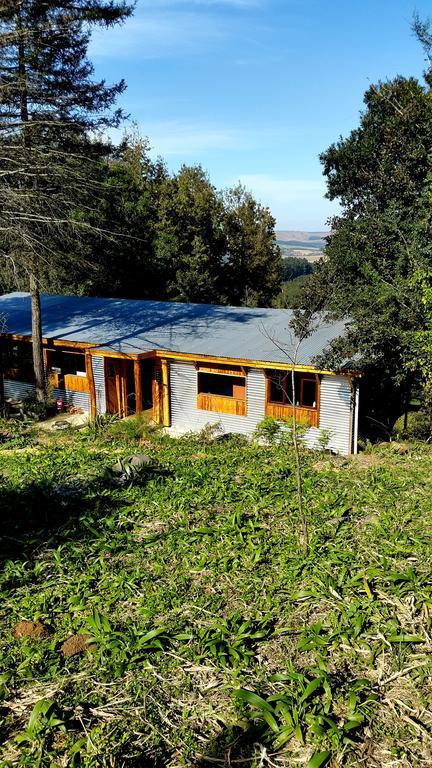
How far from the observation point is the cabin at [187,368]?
14492mm

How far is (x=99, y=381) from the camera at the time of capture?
18172 millimetres

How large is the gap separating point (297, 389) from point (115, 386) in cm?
630

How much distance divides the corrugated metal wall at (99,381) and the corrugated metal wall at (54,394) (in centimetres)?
73

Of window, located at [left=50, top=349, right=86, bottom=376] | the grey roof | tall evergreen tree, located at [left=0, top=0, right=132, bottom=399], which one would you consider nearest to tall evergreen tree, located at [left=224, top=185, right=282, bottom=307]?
the grey roof

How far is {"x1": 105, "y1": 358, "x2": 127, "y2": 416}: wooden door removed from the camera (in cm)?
1812

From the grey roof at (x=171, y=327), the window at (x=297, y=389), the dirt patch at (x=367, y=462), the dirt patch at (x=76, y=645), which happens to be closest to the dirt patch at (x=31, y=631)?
the dirt patch at (x=76, y=645)

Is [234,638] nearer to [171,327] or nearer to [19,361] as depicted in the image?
[171,327]

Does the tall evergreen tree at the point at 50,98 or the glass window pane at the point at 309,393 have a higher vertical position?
the tall evergreen tree at the point at 50,98

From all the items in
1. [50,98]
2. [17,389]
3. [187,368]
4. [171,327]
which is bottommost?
[17,389]

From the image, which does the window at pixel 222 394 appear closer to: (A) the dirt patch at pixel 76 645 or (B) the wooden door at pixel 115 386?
(B) the wooden door at pixel 115 386

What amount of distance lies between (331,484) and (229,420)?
27.0 feet

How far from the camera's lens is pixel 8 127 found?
1466 centimetres

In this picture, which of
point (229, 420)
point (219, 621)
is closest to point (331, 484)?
point (219, 621)

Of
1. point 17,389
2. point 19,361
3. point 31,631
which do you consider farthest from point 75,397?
point 31,631
